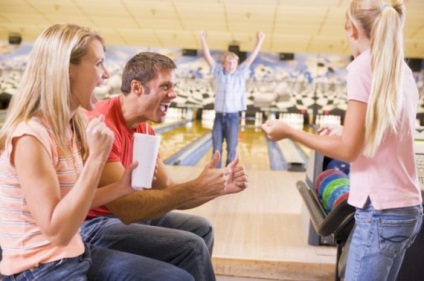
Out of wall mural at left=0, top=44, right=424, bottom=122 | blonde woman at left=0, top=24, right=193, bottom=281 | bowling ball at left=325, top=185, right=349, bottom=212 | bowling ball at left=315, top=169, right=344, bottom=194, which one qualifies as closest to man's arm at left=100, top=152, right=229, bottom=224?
blonde woman at left=0, top=24, right=193, bottom=281

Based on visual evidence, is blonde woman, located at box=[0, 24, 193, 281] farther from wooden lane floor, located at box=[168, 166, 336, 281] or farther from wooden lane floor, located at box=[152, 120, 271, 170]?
wooden lane floor, located at box=[152, 120, 271, 170]

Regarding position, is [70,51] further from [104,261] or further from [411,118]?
[411,118]

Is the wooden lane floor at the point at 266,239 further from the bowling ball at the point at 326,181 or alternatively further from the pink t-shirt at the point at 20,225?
the pink t-shirt at the point at 20,225

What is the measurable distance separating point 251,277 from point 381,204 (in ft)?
4.80

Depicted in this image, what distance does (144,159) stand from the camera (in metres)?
Answer: 1.31

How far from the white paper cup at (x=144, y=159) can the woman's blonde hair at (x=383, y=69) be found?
0.56m

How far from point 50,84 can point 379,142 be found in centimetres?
82

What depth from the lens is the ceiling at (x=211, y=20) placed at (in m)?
8.65

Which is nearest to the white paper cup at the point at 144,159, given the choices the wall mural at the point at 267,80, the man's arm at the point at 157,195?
the man's arm at the point at 157,195

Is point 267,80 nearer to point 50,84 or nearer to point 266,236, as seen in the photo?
point 266,236

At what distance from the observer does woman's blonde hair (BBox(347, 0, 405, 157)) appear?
57.2 inches

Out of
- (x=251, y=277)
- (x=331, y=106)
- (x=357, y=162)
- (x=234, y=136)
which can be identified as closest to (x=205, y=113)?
(x=331, y=106)

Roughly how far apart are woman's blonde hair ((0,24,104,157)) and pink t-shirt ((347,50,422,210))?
710 millimetres

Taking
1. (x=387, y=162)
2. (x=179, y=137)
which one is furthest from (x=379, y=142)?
(x=179, y=137)
